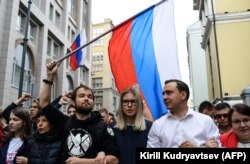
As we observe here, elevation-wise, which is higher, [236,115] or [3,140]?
[236,115]

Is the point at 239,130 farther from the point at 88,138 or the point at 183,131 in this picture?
the point at 88,138

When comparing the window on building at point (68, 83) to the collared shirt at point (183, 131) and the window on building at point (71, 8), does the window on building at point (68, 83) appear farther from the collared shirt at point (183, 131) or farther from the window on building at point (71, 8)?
the collared shirt at point (183, 131)

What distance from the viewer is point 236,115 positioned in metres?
3.26

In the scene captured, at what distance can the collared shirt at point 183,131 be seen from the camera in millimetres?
3031

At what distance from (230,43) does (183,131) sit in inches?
700

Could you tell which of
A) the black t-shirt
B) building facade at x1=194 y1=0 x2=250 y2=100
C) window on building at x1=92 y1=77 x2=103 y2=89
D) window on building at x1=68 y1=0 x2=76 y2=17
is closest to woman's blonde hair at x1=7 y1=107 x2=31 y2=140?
the black t-shirt

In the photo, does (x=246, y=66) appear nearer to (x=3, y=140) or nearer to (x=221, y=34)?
(x=221, y=34)

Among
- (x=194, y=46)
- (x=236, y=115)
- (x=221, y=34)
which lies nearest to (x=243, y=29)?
(x=221, y=34)

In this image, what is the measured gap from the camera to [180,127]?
10.3 ft

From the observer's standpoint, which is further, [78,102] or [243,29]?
[243,29]

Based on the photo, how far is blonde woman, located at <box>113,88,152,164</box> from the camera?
346 centimetres

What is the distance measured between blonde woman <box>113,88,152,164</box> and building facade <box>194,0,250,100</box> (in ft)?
50.0

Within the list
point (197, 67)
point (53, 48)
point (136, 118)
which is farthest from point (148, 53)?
point (53, 48)

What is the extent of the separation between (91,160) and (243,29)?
62.5ft
